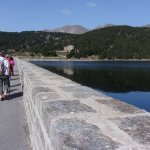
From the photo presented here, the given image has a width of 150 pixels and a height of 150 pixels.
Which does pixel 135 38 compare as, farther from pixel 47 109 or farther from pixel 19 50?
pixel 47 109

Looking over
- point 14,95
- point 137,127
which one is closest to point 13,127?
point 137,127

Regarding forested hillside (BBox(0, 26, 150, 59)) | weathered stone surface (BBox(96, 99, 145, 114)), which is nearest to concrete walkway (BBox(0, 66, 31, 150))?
weathered stone surface (BBox(96, 99, 145, 114))

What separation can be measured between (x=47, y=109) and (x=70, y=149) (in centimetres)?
136

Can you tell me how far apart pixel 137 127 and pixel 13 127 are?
17.2ft

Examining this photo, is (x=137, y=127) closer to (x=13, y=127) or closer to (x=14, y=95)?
(x=13, y=127)

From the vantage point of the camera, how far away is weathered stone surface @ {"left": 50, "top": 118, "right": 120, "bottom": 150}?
251 cm

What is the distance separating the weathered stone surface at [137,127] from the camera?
265 centimetres

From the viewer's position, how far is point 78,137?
2.72 m

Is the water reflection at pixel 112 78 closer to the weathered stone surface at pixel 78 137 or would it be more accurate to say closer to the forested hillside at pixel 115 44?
the weathered stone surface at pixel 78 137

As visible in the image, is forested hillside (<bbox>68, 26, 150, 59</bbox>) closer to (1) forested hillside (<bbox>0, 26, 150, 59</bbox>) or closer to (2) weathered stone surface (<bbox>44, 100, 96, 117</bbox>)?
(1) forested hillside (<bbox>0, 26, 150, 59</bbox>)

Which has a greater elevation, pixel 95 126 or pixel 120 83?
pixel 95 126

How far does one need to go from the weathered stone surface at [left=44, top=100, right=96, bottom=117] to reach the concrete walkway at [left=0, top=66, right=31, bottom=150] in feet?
7.17

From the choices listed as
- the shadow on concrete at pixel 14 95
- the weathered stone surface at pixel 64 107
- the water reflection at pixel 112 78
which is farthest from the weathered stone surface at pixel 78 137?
the water reflection at pixel 112 78

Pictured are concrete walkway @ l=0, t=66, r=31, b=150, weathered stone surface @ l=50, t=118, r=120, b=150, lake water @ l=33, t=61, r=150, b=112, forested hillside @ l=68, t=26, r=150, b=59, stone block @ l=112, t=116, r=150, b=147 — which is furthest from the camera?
forested hillside @ l=68, t=26, r=150, b=59
